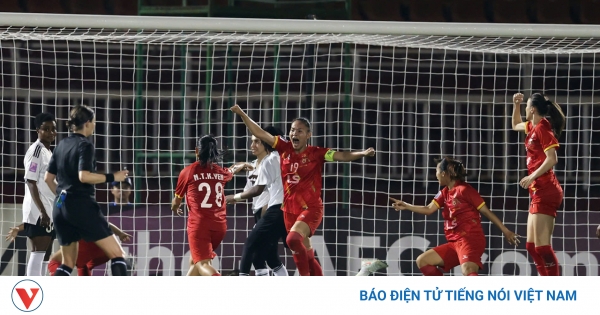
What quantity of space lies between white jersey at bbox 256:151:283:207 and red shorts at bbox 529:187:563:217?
7.16ft

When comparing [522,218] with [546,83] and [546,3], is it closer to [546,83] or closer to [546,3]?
[546,83]

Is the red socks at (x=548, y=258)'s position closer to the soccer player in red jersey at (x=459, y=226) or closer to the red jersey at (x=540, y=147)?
the soccer player in red jersey at (x=459, y=226)

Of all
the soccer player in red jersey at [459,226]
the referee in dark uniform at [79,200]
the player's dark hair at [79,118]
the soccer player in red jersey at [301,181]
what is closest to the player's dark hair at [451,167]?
the soccer player in red jersey at [459,226]

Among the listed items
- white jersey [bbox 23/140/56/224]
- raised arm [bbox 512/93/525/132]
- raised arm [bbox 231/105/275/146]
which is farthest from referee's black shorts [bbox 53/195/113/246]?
raised arm [bbox 512/93/525/132]

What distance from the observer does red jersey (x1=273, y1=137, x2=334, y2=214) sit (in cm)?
759

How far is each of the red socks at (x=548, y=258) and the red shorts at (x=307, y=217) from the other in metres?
1.75

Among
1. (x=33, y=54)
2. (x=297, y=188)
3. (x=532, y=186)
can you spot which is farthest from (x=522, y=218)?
(x=33, y=54)

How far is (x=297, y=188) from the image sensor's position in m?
7.61

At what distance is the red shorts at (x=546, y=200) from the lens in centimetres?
734

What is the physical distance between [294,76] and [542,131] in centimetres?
409

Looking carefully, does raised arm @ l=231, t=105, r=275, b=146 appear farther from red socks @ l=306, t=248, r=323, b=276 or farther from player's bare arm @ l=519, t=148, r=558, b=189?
player's bare arm @ l=519, t=148, r=558, b=189
